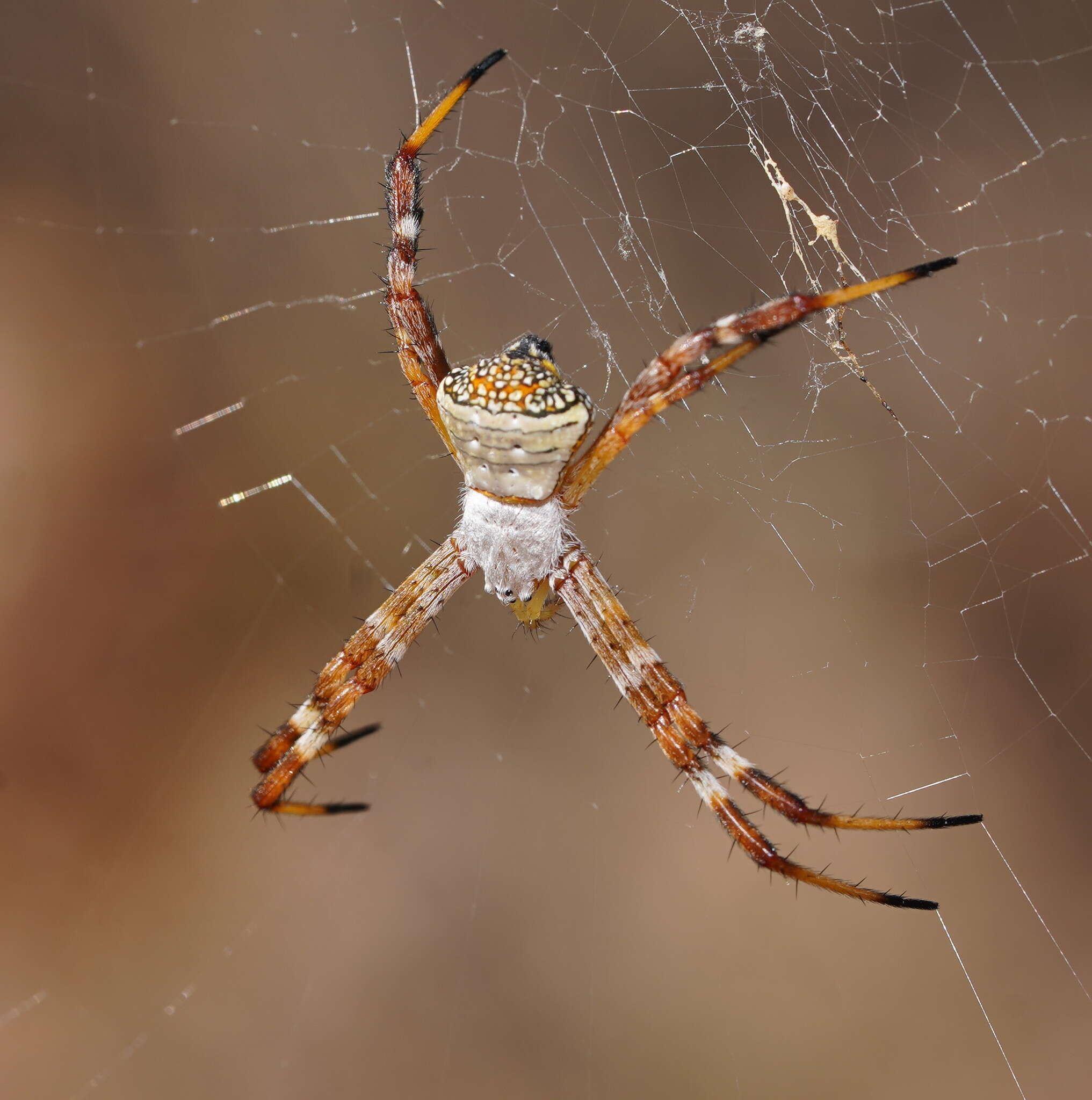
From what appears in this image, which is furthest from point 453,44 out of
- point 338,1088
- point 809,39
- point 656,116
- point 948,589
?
point 338,1088

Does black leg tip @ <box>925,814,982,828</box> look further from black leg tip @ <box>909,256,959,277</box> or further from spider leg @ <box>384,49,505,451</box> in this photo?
spider leg @ <box>384,49,505,451</box>

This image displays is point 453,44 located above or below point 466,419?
above

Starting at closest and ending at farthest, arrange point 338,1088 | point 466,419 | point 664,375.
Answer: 1. point 664,375
2. point 466,419
3. point 338,1088

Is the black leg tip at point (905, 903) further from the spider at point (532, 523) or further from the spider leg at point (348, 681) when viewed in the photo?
the spider leg at point (348, 681)

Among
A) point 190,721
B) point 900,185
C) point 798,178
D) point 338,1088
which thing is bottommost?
point 338,1088

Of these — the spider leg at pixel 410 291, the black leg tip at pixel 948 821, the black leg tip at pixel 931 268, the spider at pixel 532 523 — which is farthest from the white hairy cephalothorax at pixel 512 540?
the black leg tip at pixel 948 821

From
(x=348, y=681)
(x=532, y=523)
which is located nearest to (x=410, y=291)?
(x=532, y=523)

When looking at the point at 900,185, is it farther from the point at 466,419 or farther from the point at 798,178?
the point at 466,419

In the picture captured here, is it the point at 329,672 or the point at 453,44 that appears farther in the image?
the point at 453,44

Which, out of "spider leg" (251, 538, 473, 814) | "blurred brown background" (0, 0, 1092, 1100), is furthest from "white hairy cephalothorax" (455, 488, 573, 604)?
"blurred brown background" (0, 0, 1092, 1100)
